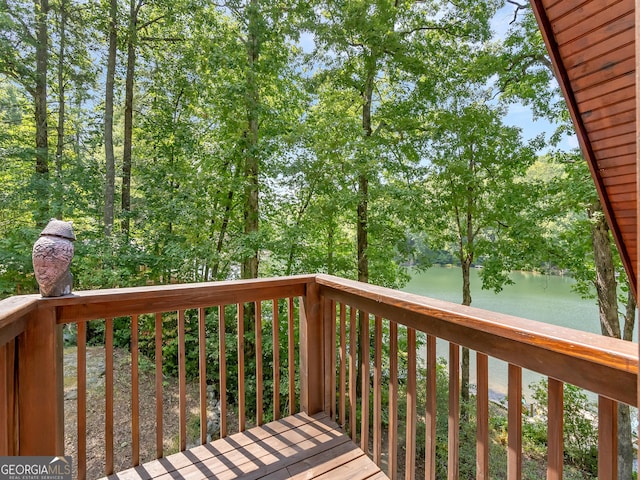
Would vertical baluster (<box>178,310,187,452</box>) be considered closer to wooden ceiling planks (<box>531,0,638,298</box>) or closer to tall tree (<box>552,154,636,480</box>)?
wooden ceiling planks (<box>531,0,638,298</box>)

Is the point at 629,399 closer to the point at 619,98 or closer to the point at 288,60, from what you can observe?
the point at 619,98

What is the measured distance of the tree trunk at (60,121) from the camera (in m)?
5.48

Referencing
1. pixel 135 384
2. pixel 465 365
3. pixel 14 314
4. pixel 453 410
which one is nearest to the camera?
pixel 14 314

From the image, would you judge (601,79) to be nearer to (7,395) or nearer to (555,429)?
(555,429)

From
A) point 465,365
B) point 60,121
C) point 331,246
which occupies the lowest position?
point 465,365

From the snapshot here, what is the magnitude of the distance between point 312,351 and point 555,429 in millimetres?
1326

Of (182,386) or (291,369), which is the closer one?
(182,386)

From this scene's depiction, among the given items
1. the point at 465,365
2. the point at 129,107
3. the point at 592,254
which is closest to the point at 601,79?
the point at 592,254

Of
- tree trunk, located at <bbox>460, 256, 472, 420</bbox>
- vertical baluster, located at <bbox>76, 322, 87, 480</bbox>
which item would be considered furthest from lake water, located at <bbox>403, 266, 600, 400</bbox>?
vertical baluster, located at <bbox>76, 322, 87, 480</bbox>

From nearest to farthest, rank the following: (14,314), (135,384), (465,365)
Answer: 1. (14,314)
2. (135,384)
3. (465,365)

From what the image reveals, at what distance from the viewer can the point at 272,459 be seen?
1615mm

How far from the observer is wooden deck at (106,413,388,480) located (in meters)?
1.51

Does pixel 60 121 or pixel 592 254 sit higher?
pixel 60 121

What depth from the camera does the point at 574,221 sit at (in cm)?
629
